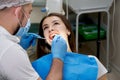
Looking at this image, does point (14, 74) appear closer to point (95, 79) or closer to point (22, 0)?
point (22, 0)

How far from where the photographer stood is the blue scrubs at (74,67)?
5.20 feet

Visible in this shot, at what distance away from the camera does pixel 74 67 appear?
162 centimetres

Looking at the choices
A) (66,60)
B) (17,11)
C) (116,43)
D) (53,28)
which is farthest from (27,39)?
(116,43)

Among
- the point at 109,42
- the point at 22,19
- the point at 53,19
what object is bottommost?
the point at 109,42

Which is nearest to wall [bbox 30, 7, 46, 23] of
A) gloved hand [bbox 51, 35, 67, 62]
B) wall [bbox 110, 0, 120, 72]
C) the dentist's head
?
wall [bbox 110, 0, 120, 72]

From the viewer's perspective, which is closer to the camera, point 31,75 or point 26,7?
point 31,75

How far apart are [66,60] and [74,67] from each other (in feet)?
0.25

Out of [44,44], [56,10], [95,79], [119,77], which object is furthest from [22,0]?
[119,77]

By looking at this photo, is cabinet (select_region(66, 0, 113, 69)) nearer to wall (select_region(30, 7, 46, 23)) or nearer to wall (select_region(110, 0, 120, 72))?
wall (select_region(110, 0, 120, 72))

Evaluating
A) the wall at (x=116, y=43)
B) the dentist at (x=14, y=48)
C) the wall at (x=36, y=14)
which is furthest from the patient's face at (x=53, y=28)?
the wall at (x=116, y=43)

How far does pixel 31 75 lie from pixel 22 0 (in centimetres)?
39

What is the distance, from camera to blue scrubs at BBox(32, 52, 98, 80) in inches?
62.5

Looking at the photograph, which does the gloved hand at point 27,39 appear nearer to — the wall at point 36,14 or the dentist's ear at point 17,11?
the dentist's ear at point 17,11

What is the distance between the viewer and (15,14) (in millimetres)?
1307
